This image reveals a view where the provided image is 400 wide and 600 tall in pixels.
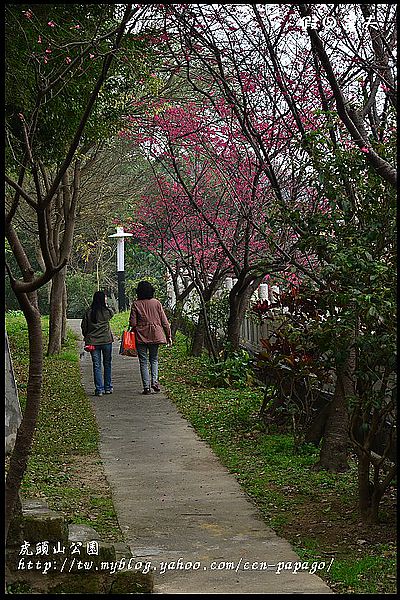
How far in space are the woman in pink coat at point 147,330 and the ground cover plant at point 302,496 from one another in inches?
40.1

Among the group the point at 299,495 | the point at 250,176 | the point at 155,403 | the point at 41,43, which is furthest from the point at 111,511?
the point at 250,176

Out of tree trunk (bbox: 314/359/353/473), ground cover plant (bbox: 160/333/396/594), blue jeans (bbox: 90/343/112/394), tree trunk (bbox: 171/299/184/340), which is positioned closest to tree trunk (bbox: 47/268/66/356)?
tree trunk (bbox: 171/299/184/340)

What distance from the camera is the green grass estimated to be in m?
6.95

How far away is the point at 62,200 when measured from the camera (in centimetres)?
2055

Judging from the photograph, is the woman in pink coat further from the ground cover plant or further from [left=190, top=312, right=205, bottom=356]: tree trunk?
[left=190, top=312, right=205, bottom=356]: tree trunk

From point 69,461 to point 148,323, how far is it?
192 inches

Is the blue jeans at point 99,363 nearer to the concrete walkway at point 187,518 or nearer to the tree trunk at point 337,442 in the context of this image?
the concrete walkway at point 187,518

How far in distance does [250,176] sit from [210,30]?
4.38 meters

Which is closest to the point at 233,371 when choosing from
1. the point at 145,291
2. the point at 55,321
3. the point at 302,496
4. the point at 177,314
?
the point at 145,291

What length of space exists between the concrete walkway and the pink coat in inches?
86.6

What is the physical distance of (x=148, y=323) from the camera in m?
13.7

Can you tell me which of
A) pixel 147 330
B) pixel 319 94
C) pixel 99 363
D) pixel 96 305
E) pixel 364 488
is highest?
pixel 319 94

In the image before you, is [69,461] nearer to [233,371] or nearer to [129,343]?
[233,371]

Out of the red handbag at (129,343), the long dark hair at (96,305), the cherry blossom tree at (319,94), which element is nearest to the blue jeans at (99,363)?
the long dark hair at (96,305)
